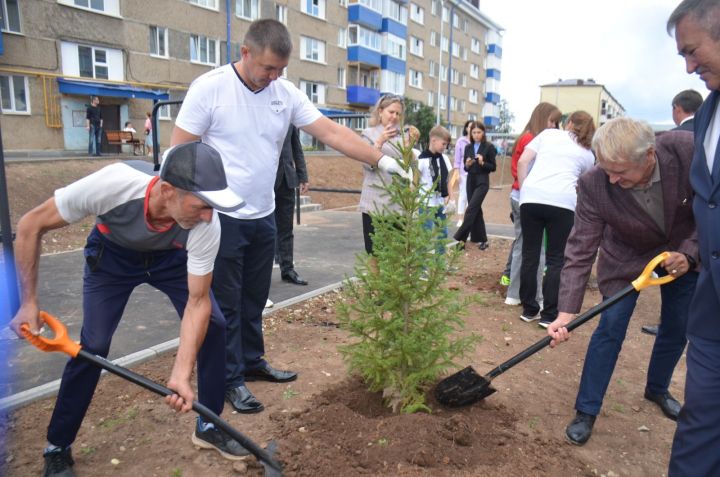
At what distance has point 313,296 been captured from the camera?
216 inches

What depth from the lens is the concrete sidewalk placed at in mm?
3482

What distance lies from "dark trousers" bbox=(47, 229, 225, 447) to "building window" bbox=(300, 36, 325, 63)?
3028 centimetres

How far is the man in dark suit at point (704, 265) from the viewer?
2000mm

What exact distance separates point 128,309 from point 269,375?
6.54 feet

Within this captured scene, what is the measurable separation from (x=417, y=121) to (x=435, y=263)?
31402 millimetres

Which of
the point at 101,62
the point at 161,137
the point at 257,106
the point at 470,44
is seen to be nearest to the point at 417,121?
the point at 161,137

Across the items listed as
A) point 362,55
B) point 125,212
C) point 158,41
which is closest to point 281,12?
point 362,55

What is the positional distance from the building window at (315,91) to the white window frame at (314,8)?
3913 mm

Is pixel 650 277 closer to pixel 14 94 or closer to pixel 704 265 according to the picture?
pixel 704 265

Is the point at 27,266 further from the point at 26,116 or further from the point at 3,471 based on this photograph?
the point at 26,116

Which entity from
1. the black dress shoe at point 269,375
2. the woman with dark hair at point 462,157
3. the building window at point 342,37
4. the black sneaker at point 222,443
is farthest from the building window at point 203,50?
the black sneaker at point 222,443

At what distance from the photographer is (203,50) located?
25828 millimetres

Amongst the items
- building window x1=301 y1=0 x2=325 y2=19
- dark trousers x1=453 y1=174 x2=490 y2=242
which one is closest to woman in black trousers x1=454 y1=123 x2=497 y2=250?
dark trousers x1=453 y1=174 x2=490 y2=242

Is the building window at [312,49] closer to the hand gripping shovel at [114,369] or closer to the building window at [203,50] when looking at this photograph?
the building window at [203,50]
